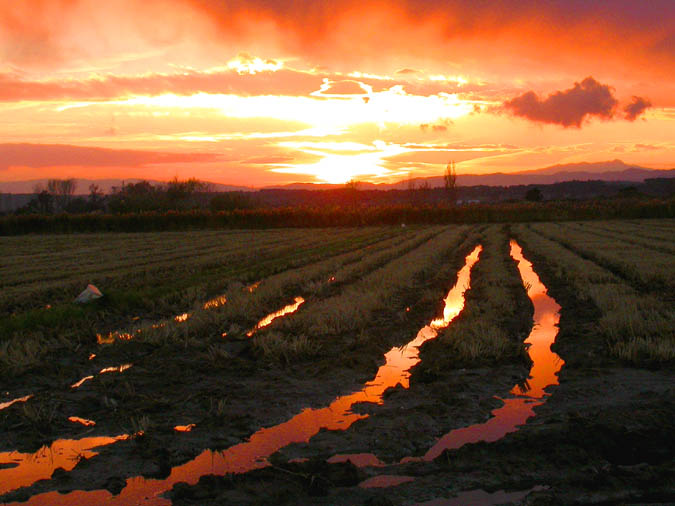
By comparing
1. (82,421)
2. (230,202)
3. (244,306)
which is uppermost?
(230,202)

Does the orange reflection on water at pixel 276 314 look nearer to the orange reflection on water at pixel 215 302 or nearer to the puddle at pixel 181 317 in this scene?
the orange reflection on water at pixel 215 302

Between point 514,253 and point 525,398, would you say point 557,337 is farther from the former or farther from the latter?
point 514,253

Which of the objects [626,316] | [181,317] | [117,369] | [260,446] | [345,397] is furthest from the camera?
[181,317]

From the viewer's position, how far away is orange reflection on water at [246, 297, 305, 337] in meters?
10.7

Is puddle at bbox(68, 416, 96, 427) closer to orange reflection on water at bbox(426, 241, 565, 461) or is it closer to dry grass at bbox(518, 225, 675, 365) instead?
A: orange reflection on water at bbox(426, 241, 565, 461)

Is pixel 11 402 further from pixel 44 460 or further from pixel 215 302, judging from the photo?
pixel 215 302

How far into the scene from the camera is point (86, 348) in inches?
367

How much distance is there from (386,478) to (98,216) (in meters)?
63.0

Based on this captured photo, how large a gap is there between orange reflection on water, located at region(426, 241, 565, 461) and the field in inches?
1.1

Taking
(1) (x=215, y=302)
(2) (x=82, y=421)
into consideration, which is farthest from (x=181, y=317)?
(2) (x=82, y=421)

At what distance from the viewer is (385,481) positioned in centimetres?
460

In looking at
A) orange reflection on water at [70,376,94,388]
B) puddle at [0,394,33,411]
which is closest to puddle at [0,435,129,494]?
puddle at [0,394,33,411]

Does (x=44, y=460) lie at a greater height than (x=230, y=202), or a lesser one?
lesser

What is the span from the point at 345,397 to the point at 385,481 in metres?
2.22
